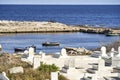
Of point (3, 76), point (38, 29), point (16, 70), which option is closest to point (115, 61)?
point (16, 70)

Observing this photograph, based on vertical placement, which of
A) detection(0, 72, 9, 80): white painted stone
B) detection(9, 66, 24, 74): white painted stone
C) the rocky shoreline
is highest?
detection(9, 66, 24, 74): white painted stone

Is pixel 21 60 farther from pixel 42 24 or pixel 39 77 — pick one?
pixel 42 24

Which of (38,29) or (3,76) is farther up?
(3,76)

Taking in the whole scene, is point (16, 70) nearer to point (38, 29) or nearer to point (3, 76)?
point (3, 76)

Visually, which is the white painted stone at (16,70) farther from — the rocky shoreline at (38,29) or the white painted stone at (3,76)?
the rocky shoreline at (38,29)

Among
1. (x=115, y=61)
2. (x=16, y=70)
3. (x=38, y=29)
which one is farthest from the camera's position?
(x=38, y=29)

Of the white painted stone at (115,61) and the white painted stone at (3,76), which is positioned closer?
the white painted stone at (3,76)

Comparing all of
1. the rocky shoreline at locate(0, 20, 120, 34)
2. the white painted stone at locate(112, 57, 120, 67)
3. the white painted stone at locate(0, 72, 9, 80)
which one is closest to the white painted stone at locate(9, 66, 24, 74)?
the white painted stone at locate(0, 72, 9, 80)

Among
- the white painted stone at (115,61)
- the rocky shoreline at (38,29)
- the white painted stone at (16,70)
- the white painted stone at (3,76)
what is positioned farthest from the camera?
the rocky shoreline at (38,29)

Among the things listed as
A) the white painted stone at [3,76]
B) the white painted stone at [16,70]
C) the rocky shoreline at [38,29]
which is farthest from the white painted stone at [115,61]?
the rocky shoreline at [38,29]

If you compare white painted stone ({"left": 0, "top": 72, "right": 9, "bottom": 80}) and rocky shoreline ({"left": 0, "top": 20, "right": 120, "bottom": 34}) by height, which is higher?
white painted stone ({"left": 0, "top": 72, "right": 9, "bottom": 80})

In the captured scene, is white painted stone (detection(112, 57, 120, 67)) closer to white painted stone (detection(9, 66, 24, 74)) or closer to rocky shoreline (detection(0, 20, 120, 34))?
white painted stone (detection(9, 66, 24, 74))

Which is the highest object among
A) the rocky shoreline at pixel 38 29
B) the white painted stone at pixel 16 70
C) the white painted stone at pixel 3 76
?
the white painted stone at pixel 16 70

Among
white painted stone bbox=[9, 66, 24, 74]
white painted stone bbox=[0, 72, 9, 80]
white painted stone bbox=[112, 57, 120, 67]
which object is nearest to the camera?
white painted stone bbox=[0, 72, 9, 80]
